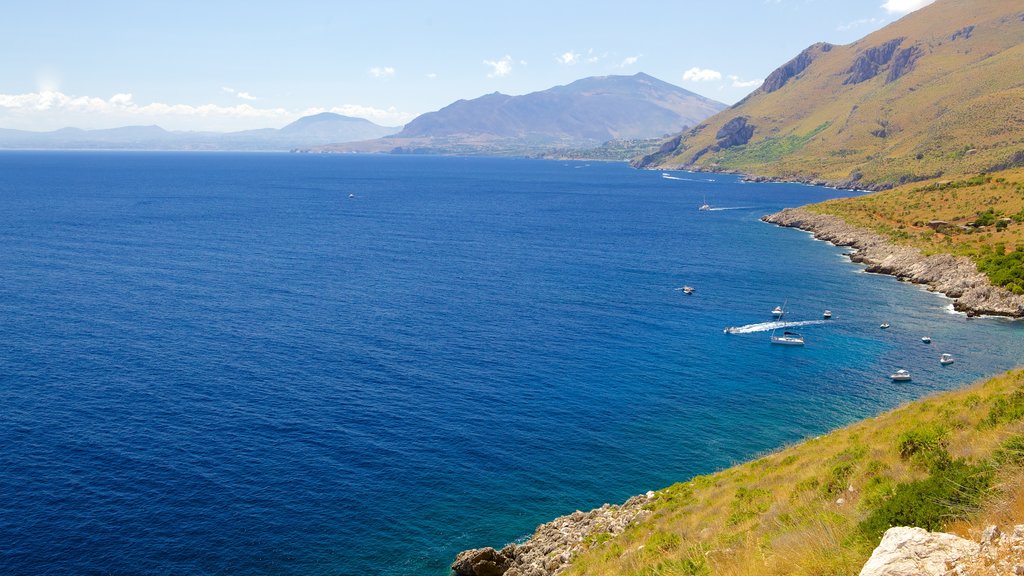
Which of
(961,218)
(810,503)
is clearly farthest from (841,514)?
(961,218)

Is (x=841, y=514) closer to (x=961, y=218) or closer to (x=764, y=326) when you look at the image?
(x=764, y=326)

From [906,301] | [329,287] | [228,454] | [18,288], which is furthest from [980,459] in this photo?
[18,288]

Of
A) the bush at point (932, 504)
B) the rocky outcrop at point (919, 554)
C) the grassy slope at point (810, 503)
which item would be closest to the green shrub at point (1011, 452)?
the grassy slope at point (810, 503)

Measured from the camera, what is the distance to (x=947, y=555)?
1563cm

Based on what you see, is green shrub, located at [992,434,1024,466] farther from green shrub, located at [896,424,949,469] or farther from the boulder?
the boulder

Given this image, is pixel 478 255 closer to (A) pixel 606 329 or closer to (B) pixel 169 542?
(A) pixel 606 329

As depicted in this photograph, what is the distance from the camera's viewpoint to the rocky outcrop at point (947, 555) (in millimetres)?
14875

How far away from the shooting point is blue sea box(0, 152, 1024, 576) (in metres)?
47.1

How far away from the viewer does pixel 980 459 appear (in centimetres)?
2627

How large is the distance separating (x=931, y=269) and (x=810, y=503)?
105m

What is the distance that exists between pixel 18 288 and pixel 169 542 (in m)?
80.0

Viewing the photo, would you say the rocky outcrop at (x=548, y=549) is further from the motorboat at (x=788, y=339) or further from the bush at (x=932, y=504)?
the motorboat at (x=788, y=339)

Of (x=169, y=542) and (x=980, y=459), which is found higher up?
(x=980, y=459)

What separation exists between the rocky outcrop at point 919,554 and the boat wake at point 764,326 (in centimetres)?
7713
